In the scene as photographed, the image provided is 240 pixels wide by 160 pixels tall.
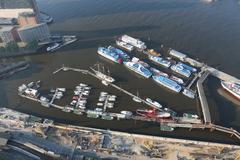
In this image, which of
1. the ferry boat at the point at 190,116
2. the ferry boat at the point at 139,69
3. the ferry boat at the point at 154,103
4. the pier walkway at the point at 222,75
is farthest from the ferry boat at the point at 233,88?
the ferry boat at the point at 139,69

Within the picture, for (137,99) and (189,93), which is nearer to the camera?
(137,99)

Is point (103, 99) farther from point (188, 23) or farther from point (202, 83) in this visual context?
point (188, 23)

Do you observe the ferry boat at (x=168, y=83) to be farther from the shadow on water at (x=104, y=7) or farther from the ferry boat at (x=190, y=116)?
the shadow on water at (x=104, y=7)

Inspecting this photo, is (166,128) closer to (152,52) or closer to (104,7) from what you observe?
(152,52)

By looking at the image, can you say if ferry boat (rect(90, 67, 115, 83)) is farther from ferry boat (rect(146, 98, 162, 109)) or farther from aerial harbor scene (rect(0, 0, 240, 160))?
ferry boat (rect(146, 98, 162, 109))

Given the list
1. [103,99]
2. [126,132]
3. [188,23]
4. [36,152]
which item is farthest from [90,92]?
[188,23]

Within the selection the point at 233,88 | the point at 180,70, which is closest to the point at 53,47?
the point at 180,70

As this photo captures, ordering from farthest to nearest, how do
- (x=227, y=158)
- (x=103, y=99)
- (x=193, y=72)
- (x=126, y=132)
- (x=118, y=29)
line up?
(x=118, y=29) → (x=193, y=72) → (x=103, y=99) → (x=126, y=132) → (x=227, y=158)
